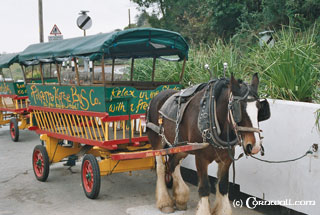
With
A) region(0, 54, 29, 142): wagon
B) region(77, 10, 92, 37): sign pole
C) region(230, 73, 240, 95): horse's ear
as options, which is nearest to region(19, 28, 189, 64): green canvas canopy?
region(230, 73, 240, 95): horse's ear

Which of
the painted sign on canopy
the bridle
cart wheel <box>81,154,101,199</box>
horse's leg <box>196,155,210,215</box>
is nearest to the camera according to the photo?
the bridle

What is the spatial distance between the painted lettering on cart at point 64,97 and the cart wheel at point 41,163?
829mm

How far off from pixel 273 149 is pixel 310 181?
0.70 metres

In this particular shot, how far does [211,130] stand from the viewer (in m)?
4.34

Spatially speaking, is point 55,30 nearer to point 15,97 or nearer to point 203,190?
point 15,97

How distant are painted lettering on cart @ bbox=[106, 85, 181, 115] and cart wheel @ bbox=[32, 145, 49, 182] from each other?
2.01 metres

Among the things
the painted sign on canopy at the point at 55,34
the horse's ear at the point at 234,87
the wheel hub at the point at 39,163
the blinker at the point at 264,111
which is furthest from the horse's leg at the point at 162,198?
the painted sign on canopy at the point at 55,34

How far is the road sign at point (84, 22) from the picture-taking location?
11.9 metres

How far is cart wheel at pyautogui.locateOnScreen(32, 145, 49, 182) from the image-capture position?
6984 millimetres

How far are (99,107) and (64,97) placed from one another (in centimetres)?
120

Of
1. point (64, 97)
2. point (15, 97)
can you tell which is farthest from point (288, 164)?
point (15, 97)

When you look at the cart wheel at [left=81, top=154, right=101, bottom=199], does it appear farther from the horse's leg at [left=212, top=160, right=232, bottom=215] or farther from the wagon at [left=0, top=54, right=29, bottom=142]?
the wagon at [left=0, top=54, right=29, bottom=142]

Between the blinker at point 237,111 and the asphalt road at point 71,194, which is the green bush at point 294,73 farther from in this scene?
the asphalt road at point 71,194

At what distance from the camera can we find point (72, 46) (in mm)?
6320
